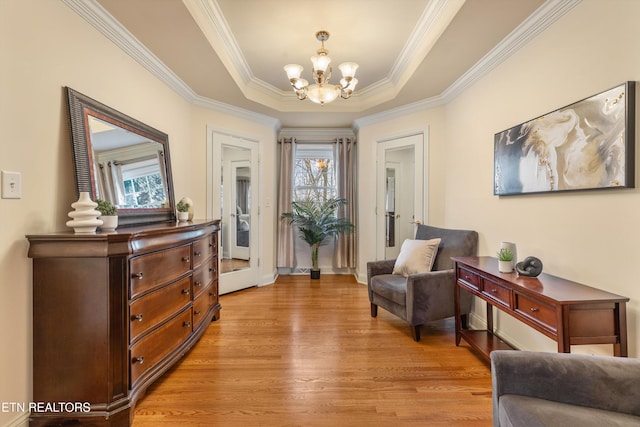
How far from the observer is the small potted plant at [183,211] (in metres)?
2.70

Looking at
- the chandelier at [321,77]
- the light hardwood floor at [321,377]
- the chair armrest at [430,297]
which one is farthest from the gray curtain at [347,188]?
the chair armrest at [430,297]

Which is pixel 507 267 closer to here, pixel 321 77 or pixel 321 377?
pixel 321 377

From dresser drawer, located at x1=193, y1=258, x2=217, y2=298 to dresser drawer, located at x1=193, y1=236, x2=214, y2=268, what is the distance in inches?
2.4

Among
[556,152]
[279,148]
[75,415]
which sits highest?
[279,148]

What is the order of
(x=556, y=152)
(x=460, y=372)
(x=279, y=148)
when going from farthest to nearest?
(x=279, y=148) < (x=460, y=372) < (x=556, y=152)

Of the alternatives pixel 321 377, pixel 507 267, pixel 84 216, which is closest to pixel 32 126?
pixel 84 216

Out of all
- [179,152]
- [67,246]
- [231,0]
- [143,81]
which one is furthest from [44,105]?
[179,152]

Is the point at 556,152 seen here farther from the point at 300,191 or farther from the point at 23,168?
the point at 300,191

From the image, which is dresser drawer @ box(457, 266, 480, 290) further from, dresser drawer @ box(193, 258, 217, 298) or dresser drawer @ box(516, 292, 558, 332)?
dresser drawer @ box(193, 258, 217, 298)

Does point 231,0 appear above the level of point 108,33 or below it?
above

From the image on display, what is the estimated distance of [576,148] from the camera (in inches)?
66.0

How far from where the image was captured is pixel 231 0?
215 cm

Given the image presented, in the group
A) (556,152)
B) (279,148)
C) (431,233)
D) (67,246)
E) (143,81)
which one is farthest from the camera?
(279,148)

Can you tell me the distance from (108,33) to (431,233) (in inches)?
133
